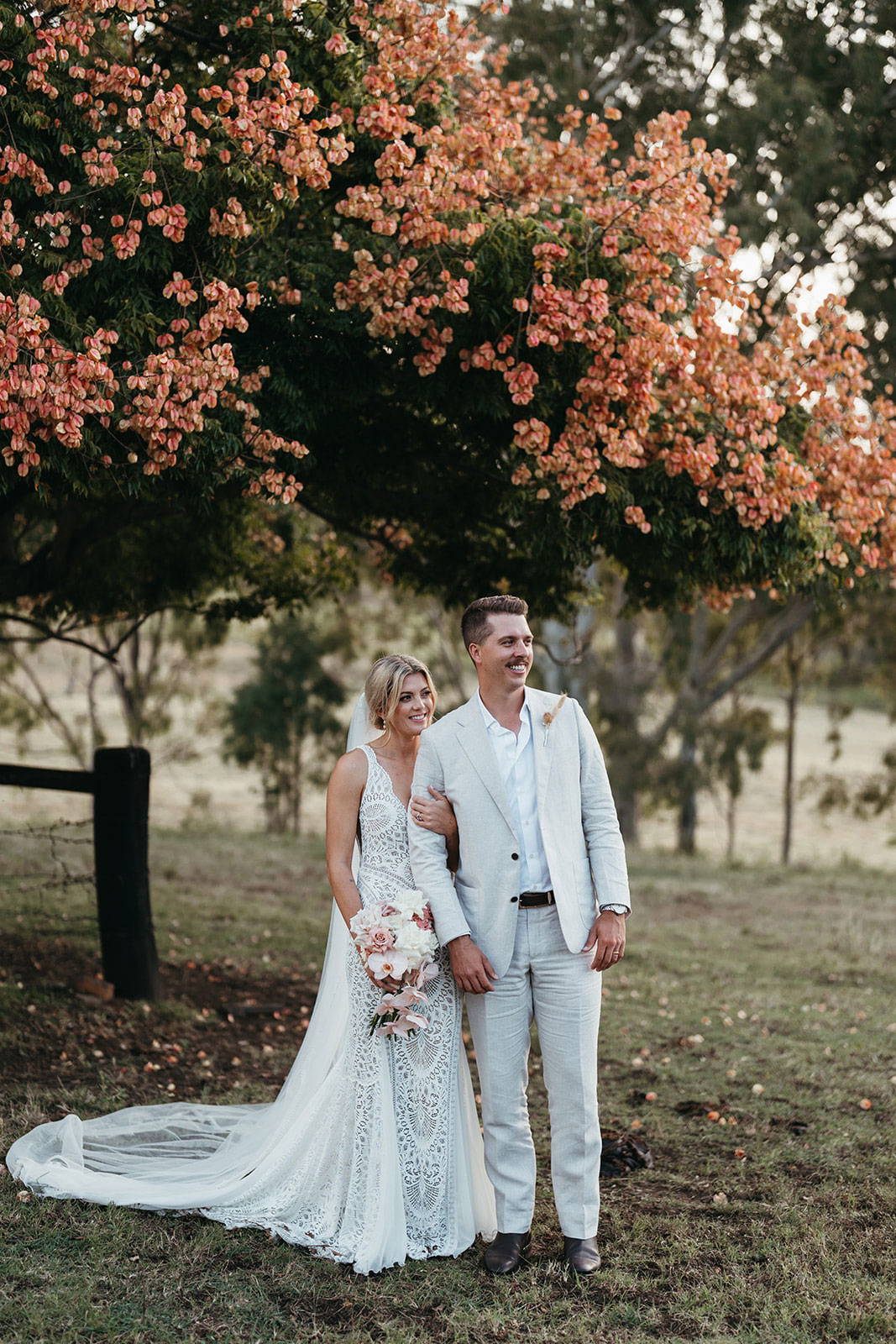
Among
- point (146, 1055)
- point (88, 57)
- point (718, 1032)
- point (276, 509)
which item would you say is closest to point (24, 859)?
point (276, 509)

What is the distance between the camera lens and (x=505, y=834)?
14.9ft

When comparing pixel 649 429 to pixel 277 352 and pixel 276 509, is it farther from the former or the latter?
pixel 276 509

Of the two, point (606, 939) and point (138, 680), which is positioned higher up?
point (138, 680)

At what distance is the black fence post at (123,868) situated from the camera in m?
8.20

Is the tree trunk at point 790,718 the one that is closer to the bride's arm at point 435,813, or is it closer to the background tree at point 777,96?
the background tree at point 777,96

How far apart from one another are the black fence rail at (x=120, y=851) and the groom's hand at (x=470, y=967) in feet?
13.7

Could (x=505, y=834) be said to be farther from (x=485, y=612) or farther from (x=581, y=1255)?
(x=581, y=1255)

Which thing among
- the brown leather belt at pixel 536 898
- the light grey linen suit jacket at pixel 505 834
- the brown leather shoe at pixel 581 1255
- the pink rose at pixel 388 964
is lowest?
the brown leather shoe at pixel 581 1255

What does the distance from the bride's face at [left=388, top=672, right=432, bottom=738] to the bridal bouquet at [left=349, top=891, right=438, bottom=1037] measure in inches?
27.3

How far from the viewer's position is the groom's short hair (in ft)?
15.1

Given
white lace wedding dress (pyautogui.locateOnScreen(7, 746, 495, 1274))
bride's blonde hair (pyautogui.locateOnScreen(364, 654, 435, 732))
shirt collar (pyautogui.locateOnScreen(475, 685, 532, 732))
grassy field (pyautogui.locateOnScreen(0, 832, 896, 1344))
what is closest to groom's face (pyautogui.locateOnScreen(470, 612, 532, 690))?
shirt collar (pyautogui.locateOnScreen(475, 685, 532, 732))

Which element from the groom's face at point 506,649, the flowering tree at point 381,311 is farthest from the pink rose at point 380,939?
the flowering tree at point 381,311

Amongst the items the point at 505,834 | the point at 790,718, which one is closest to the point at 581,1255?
the point at 505,834

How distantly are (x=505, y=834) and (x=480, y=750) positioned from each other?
328 millimetres
